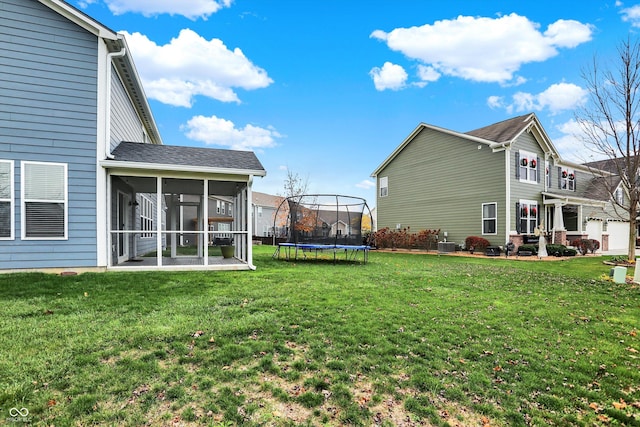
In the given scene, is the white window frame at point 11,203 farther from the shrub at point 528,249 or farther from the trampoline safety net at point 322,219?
the shrub at point 528,249

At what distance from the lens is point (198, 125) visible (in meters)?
31.6

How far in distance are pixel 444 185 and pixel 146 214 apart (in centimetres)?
1566

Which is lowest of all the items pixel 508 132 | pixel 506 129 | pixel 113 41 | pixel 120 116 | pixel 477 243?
pixel 477 243

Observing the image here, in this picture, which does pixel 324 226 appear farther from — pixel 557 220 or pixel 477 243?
pixel 557 220

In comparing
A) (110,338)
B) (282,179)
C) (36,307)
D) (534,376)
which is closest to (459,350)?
(534,376)

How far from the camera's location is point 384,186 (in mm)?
24125

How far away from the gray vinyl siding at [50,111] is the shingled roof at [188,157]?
1054mm

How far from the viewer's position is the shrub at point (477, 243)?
17.2 meters

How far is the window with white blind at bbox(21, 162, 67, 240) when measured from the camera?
754cm

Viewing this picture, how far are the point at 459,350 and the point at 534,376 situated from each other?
2.40ft

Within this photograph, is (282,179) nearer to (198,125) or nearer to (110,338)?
(198,125)

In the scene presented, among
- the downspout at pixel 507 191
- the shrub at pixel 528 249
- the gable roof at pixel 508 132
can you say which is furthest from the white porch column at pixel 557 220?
the gable roof at pixel 508 132

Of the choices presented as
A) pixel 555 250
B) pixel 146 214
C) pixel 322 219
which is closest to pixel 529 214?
pixel 555 250

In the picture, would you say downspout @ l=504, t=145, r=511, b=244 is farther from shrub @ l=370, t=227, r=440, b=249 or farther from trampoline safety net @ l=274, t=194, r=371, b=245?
trampoline safety net @ l=274, t=194, r=371, b=245
